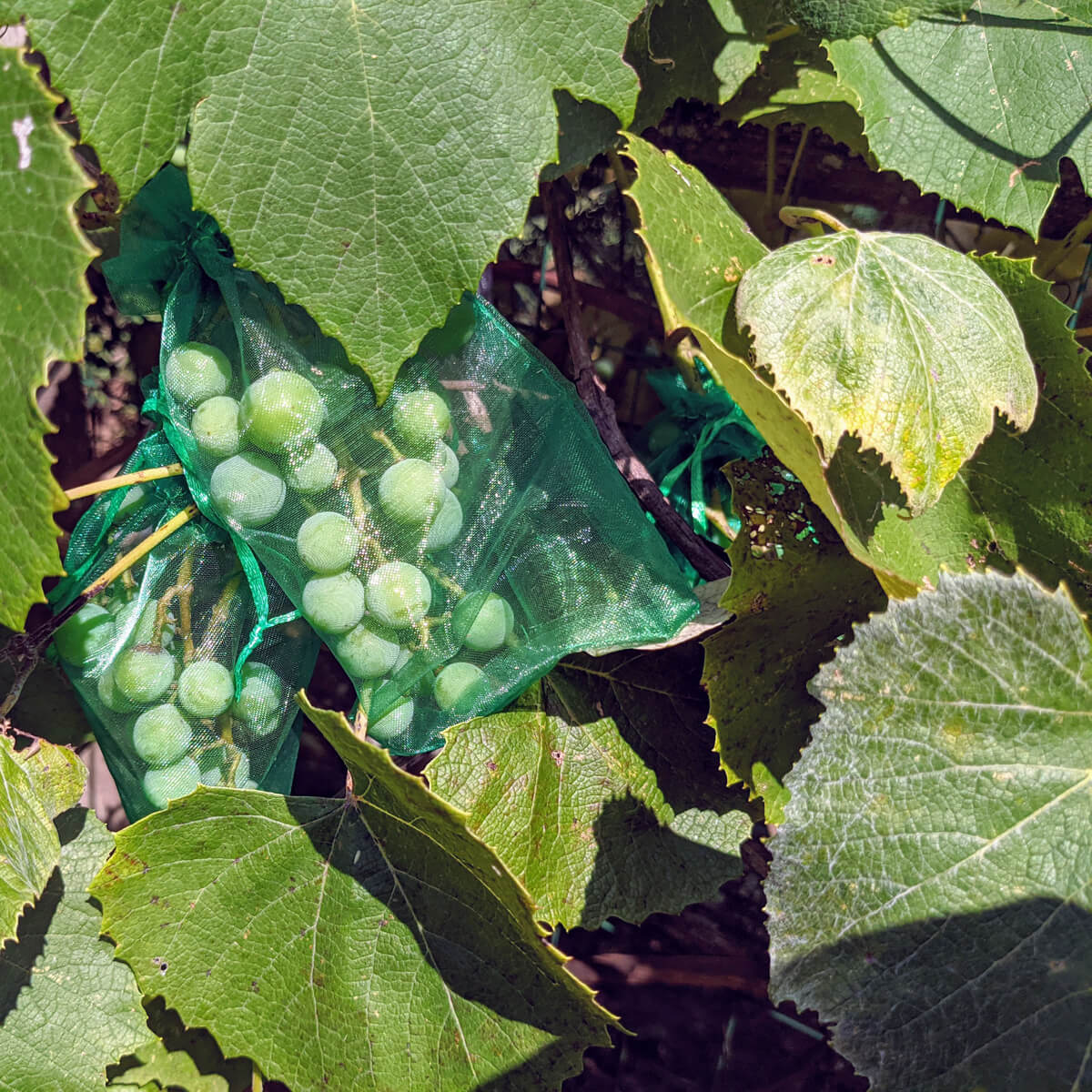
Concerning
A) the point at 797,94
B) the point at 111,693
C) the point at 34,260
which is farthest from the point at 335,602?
the point at 797,94

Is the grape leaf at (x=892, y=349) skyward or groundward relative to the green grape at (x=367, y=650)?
skyward

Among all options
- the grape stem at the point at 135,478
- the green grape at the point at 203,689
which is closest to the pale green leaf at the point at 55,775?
the green grape at the point at 203,689

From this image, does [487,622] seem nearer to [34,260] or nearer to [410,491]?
[410,491]

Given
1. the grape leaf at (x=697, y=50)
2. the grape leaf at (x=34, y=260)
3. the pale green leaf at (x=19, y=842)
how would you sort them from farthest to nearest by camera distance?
the grape leaf at (x=697, y=50)
the pale green leaf at (x=19, y=842)
the grape leaf at (x=34, y=260)

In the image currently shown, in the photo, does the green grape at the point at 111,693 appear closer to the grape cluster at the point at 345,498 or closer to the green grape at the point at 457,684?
the grape cluster at the point at 345,498

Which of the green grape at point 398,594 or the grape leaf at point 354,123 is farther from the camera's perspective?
the green grape at point 398,594
